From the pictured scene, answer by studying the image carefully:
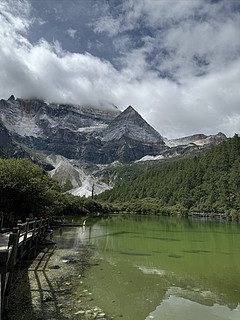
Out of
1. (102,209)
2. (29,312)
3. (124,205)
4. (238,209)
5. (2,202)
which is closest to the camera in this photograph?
(29,312)

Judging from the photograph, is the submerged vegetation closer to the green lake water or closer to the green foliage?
the green lake water

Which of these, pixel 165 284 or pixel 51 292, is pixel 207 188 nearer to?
pixel 165 284

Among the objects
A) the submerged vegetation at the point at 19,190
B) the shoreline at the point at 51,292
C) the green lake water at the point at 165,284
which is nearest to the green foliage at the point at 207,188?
the submerged vegetation at the point at 19,190

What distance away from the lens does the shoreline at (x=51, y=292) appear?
1051 cm

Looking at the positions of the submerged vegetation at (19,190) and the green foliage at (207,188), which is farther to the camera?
the green foliage at (207,188)

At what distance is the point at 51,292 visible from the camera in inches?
517

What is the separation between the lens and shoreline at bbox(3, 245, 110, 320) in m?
10.5

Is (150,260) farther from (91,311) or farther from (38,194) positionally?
(38,194)

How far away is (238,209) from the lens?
95062 mm

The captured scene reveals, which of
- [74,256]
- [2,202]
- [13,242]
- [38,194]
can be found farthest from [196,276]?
[2,202]

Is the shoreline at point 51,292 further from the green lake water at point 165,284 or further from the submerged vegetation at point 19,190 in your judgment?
the submerged vegetation at point 19,190

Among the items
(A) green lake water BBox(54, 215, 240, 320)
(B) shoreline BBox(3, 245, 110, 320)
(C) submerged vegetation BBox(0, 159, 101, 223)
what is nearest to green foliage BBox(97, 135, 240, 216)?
(C) submerged vegetation BBox(0, 159, 101, 223)

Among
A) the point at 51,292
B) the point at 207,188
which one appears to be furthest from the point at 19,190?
the point at 207,188

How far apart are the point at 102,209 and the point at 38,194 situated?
93.7 meters
